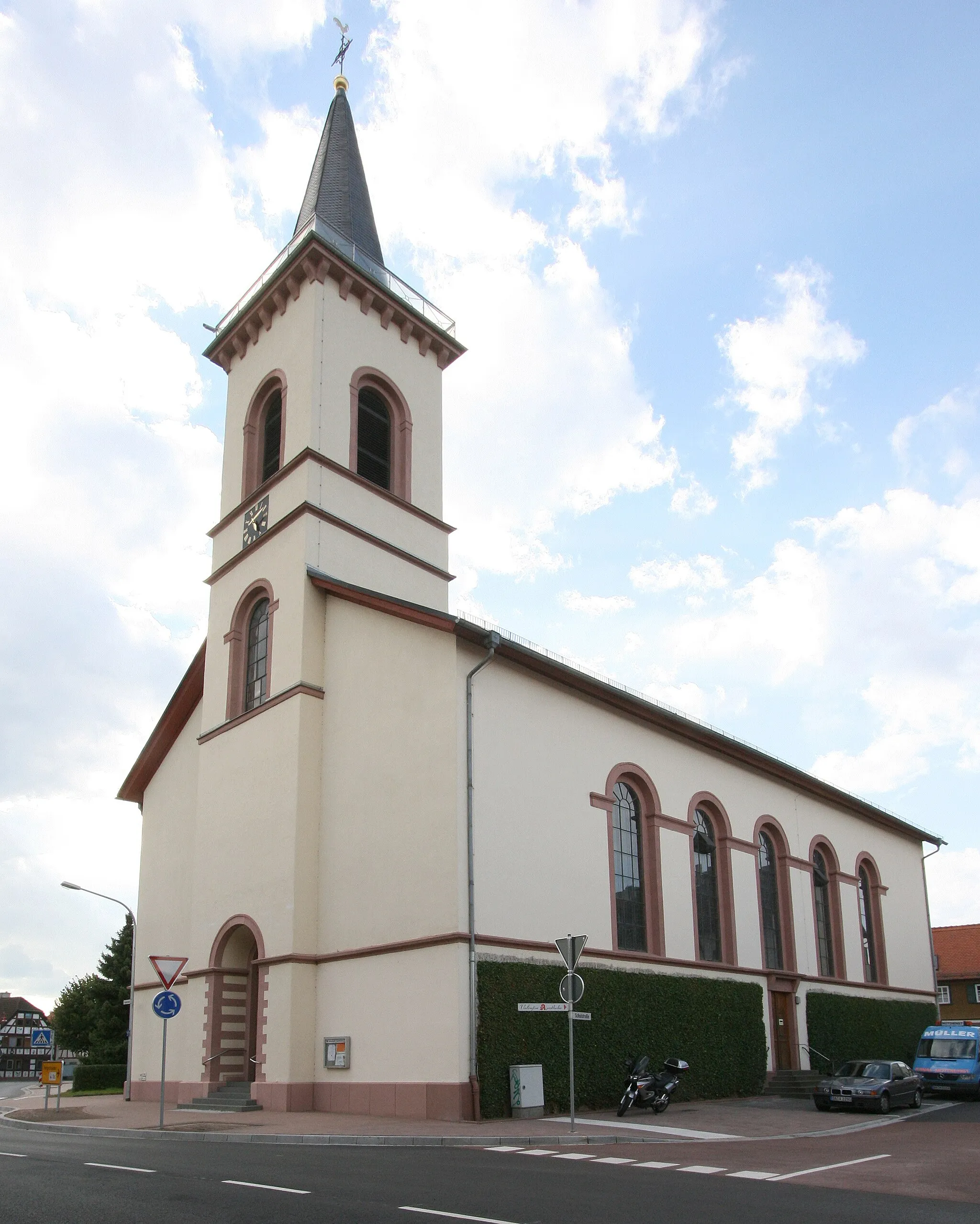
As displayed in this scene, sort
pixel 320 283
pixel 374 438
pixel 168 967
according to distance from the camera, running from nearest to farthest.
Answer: pixel 168 967 → pixel 320 283 → pixel 374 438

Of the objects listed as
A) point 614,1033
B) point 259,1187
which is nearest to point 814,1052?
point 614,1033

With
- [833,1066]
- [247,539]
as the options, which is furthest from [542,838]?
[833,1066]

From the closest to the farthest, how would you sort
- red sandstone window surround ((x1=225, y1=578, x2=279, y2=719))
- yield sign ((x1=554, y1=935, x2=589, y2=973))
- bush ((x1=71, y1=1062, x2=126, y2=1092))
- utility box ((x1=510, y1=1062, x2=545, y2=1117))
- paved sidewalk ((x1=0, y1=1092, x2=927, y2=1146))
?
paved sidewalk ((x1=0, y1=1092, x2=927, y2=1146))
yield sign ((x1=554, y1=935, x2=589, y2=973))
utility box ((x1=510, y1=1062, x2=545, y2=1117))
red sandstone window surround ((x1=225, y1=578, x2=279, y2=719))
bush ((x1=71, y1=1062, x2=126, y2=1092))

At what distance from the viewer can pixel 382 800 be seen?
760 inches

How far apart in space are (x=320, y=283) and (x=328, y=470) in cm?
519

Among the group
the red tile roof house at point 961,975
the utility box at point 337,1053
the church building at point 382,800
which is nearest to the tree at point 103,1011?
the church building at point 382,800

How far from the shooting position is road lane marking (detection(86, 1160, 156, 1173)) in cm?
1015

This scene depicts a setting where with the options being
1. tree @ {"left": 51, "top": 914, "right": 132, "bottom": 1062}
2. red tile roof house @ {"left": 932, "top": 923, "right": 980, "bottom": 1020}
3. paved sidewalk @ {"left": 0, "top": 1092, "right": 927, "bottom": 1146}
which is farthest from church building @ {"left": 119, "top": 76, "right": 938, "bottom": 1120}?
red tile roof house @ {"left": 932, "top": 923, "right": 980, "bottom": 1020}

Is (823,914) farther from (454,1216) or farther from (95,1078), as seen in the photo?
(454,1216)

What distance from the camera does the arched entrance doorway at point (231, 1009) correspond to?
21297 millimetres

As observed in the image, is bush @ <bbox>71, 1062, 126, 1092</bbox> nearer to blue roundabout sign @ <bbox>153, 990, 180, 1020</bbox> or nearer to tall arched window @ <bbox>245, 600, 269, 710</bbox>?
tall arched window @ <bbox>245, 600, 269, 710</bbox>

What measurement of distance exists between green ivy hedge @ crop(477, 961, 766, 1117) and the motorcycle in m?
0.73

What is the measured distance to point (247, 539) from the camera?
25.3 m

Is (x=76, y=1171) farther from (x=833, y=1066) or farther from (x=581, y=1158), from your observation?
(x=833, y=1066)
